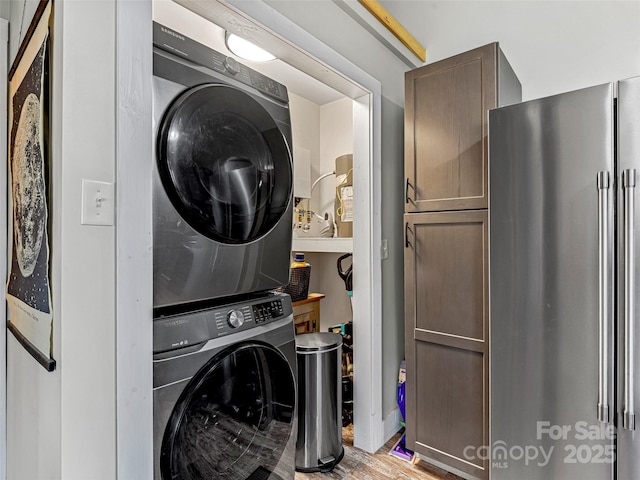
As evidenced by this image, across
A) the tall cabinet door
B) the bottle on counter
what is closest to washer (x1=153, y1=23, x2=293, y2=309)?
the tall cabinet door

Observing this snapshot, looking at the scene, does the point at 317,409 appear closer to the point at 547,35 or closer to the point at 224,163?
the point at 224,163

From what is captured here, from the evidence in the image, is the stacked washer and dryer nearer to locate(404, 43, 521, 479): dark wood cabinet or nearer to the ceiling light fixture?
locate(404, 43, 521, 479): dark wood cabinet

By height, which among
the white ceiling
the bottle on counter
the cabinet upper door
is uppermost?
the white ceiling

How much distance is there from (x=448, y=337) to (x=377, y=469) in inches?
31.6

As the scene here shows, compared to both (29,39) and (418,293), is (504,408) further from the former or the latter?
(29,39)

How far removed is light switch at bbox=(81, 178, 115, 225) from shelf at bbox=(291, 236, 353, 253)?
5.12 feet

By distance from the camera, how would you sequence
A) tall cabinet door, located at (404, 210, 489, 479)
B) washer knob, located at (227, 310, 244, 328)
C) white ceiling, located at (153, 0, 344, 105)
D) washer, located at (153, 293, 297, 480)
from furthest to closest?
1. white ceiling, located at (153, 0, 344, 105)
2. tall cabinet door, located at (404, 210, 489, 479)
3. washer knob, located at (227, 310, 244, 328)
4. washer, located at (153, 293, 297, 480)

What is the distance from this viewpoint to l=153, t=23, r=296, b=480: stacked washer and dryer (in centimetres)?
103

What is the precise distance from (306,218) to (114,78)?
241cm

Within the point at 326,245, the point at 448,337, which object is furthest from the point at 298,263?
the point at 448,337

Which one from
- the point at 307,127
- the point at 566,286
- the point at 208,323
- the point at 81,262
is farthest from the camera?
the point at 307,127

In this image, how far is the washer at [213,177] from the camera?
1.03 meters

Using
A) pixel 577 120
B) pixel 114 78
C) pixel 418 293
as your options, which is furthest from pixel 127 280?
pixel 577 120

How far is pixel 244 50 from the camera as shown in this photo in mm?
2305
